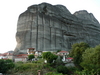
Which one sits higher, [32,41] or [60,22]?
[60,22]

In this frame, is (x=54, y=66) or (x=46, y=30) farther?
(x=46, y=30)

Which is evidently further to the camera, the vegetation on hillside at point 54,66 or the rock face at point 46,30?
the rock face at point 46,30

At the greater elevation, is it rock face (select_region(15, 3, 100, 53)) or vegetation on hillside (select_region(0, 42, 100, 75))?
rock face (select_region(15, 3, 100, 53))

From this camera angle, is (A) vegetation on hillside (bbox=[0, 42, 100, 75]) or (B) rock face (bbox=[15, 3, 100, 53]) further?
(B) rock face (bbox=[15, 3, 100, 53])

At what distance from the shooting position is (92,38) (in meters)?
58.2

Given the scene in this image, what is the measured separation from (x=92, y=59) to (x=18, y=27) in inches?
1301

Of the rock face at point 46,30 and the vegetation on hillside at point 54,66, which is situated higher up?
the rock face at point 46,30

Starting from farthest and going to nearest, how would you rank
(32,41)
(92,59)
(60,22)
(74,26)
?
(74,26) → (60,22) → (32,41) → (92,59)

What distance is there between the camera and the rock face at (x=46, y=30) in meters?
43.0

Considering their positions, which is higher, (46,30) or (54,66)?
(46,30)

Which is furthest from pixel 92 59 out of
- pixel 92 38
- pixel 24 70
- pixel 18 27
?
pixel 92 38

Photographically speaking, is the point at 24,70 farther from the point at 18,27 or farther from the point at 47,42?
the point at 18,27

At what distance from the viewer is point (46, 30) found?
147 feet

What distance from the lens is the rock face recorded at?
43000 mm
